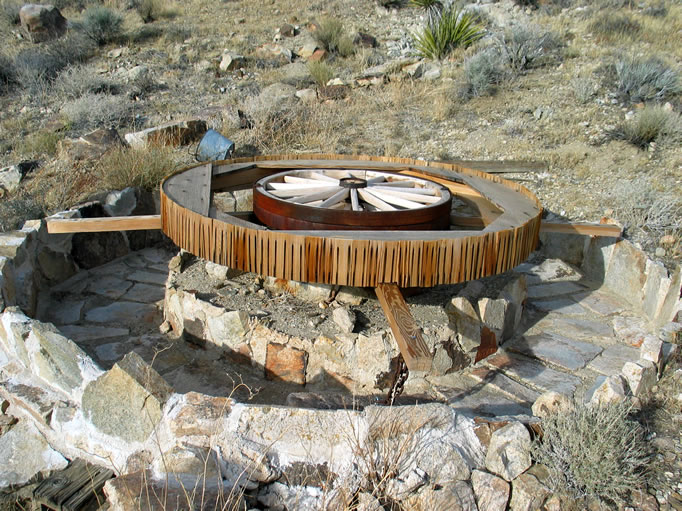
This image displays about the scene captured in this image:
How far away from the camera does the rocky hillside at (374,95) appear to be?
6590 millimetres

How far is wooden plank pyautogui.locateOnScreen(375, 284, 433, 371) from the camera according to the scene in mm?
2639

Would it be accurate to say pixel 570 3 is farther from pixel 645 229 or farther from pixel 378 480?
pixel 378 480

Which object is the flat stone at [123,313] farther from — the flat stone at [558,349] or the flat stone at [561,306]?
the flat stone at [561,306]

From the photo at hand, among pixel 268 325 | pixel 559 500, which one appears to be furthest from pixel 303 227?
pixel 559 500

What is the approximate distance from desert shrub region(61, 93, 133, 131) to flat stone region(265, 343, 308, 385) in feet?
20.5

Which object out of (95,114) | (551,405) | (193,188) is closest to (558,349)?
(551,405)

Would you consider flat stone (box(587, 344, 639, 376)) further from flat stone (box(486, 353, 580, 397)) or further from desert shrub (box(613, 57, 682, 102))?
desert shrub (box(613, 57, 682, 102))

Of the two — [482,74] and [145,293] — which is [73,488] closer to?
[145,293]

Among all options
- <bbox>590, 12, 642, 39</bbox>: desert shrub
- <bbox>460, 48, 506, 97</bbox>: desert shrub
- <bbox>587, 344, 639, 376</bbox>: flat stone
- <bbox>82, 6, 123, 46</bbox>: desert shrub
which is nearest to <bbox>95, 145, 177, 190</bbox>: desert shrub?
<bbox>587, 344, 639, 376</bbox>: flat stone

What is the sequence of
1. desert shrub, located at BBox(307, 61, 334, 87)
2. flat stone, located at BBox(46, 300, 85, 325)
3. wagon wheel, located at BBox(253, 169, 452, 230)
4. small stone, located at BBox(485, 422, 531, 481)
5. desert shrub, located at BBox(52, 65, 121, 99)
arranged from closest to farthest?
small stone, located at BBox(485, 422, 531, 481) → wagon wheel, located at BBox(253, 169, 452, 230) → flat stone, located at BBox(46, 300, 85, 325) → desert shrub, located at BBox(52, 65, 121, 99) → desert shrub, located at BBox(307, 61, 334, 87)

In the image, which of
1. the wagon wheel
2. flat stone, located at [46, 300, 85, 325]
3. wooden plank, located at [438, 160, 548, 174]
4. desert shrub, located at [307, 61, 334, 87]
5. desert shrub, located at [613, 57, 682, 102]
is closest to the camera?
the wagon wheel

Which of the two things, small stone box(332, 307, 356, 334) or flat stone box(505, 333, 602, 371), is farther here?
flat stone box(505, 333, 602, 371)

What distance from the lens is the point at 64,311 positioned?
4285 mm

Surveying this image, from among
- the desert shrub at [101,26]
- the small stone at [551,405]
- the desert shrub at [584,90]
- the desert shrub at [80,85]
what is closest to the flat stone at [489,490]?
the small stone at [551,405]
